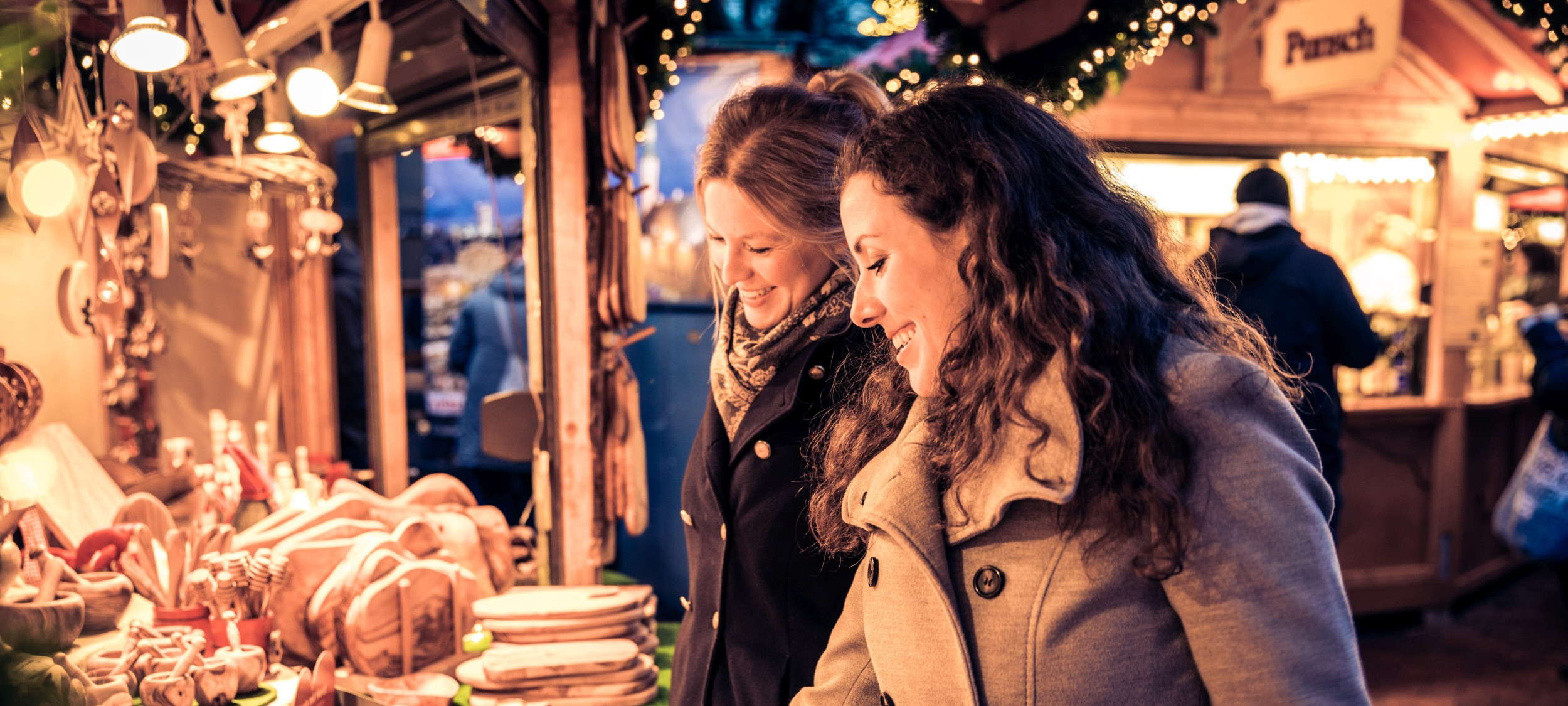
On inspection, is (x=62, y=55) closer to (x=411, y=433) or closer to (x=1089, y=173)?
(x=1089, y=173)

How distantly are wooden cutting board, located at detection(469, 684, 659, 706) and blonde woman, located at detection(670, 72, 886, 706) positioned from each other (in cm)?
50

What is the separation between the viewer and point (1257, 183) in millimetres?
3312

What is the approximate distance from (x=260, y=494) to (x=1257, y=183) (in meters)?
3.28

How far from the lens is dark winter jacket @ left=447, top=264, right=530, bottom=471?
4.42m

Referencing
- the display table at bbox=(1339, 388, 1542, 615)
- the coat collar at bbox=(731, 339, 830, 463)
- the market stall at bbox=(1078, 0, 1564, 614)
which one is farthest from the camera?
the display table at bbox=(1339, 388, 1542, 615)

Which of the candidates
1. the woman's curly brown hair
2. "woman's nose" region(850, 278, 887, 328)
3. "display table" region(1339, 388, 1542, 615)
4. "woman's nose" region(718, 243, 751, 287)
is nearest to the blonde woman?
"woman's nose" region(718, 243, 751, 287)

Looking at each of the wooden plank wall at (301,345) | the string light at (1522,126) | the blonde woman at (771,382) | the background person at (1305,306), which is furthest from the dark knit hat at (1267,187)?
the wooden plank wall at (301,345)

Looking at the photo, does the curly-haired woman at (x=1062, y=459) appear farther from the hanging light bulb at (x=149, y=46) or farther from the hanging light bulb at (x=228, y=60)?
the hanging light bulb at (x=228, y=60)

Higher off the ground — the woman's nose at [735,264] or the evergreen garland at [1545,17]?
the evergreen garland at [1545,17]

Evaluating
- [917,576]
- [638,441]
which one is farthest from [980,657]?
[638,441]

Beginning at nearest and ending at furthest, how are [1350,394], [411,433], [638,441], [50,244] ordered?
1. [50,244]
2. [638,441]
3. [1350,394]
4. [411,433]

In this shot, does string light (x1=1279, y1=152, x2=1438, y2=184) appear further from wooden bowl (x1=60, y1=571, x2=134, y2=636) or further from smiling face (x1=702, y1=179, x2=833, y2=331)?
wooden bowl (x1=60, y1=571, x2=134, y2=636)

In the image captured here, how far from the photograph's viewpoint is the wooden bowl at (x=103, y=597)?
176 cm

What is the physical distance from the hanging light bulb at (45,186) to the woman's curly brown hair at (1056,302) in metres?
1.17
